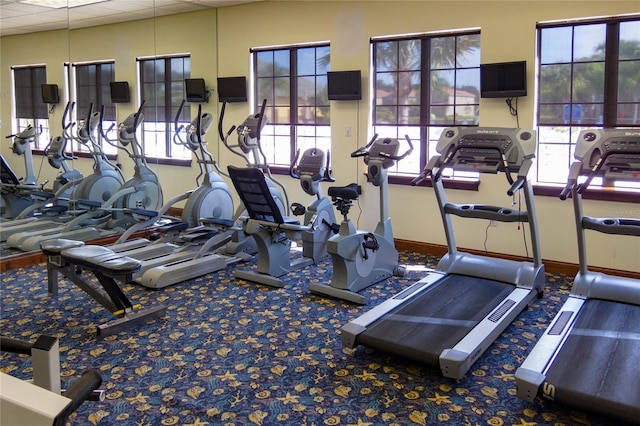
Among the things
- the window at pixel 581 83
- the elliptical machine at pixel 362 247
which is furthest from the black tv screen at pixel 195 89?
the window at pixel 581 83

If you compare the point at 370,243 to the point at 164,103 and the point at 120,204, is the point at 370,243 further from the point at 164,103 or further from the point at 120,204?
the point at 164,103

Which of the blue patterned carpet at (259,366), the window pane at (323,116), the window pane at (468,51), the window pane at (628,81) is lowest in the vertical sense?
the blue patterned carpet at (259,366)

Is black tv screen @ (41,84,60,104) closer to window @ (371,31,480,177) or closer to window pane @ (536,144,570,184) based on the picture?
window @ (371,31,480,177)

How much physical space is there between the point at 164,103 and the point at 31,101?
7.81 feet

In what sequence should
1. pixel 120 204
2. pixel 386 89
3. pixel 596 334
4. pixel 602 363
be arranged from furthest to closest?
pixel 120 204 < pixel 386 89 < pixel 596 334 < pixel 602 363

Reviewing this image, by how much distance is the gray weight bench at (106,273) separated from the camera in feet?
13.8

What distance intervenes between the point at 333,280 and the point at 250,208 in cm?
112

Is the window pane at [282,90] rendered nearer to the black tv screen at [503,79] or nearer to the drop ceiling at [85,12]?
the drop ceiling at [85,12]

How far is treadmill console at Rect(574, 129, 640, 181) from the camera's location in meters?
4.11

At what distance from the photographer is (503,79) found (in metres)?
5.86

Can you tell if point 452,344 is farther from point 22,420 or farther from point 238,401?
point 22,420

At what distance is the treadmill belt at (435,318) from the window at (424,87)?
2.06 m

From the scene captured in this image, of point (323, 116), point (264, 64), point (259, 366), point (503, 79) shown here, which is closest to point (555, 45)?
point (503, 79)

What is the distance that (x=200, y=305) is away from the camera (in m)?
5.01
